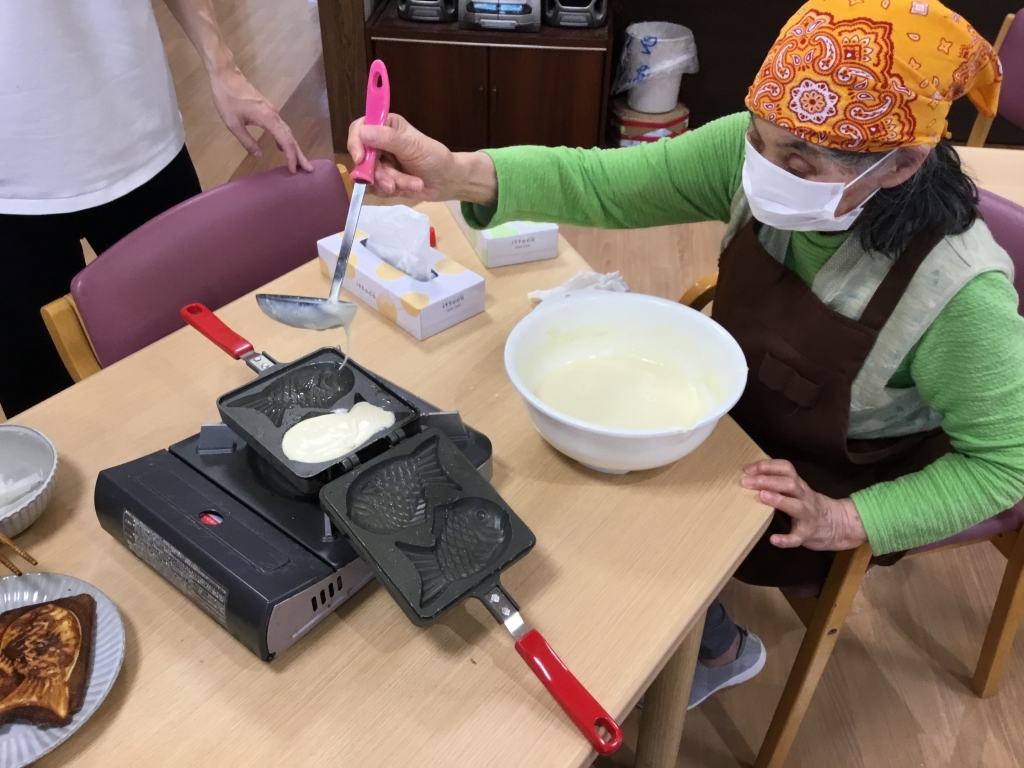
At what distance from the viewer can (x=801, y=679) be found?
43.1 inches

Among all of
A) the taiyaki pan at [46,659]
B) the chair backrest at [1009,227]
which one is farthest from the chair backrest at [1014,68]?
the taiyaki pan at [46,659]

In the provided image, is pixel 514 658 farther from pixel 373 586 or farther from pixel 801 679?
pixel 801 679

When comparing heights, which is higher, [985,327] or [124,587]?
[985,327]

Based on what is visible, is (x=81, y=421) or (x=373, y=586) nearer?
(x=373, y=586)

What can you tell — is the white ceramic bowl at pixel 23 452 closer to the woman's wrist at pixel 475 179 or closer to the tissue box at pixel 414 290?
the tissue box at pixel 414 290

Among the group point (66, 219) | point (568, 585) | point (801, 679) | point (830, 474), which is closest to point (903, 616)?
point (801, 679)

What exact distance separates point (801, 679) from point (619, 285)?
2.01ft

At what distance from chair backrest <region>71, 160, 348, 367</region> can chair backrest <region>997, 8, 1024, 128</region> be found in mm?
1530

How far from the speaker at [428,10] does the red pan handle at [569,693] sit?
262cm

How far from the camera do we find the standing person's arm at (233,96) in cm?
125

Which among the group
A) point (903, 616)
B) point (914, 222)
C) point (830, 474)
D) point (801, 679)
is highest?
point (914, 222)

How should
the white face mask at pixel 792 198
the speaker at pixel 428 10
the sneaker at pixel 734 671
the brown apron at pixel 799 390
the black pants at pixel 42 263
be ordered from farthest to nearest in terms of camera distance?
the speaker at pixel 428 10 → the sneaker at pixel 734 671 → the black pants at pixel 42 263 → the brown apron at pixel 799 390 → the white face mask at pixel 792 198

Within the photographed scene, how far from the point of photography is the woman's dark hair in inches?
32.7

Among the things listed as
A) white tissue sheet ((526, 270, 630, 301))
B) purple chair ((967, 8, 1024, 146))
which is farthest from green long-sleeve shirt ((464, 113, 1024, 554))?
purple chair ((967, 8, 1024, 146))
